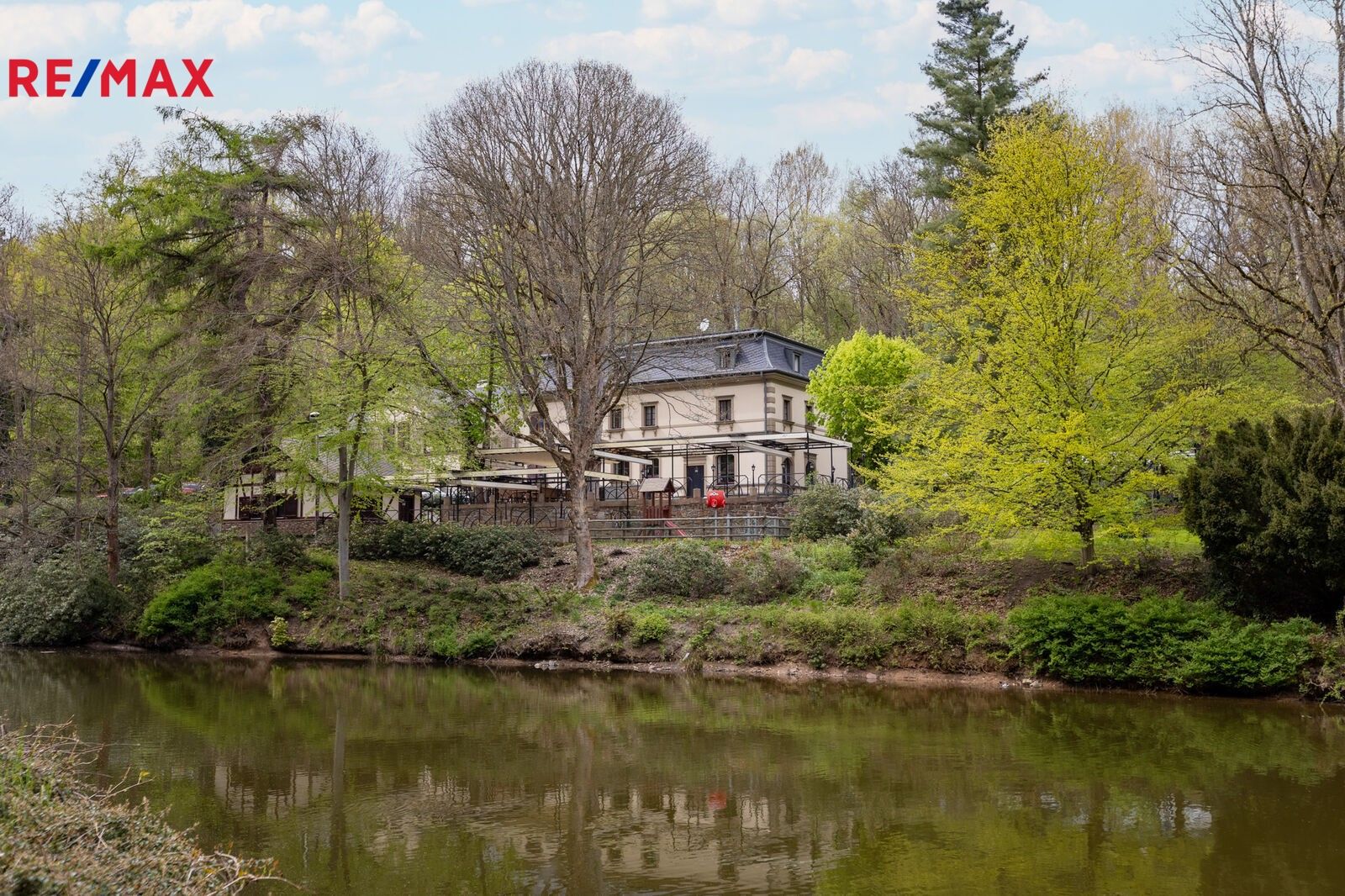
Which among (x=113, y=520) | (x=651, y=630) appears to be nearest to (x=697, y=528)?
(x=651, y=630)

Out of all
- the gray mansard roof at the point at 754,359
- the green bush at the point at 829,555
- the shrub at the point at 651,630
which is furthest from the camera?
the gray mansard roof at the point at 754,359

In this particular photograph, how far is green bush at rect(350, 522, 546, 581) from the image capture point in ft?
96.6

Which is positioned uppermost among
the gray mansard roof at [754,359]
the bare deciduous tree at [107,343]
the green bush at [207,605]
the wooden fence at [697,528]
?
the gray mansard roof at [754,359]

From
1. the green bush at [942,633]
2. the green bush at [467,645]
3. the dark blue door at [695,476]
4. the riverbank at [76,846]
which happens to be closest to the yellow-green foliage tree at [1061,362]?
the green bush at [942,633]

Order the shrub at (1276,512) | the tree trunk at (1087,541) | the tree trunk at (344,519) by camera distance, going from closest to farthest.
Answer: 1. the shrub at (1276,512)
2. the tree trunk at (1087,541)
3. the tree trunk at (344,519)

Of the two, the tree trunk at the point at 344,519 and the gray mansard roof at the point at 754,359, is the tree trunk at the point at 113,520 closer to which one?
the tree trunk at the point at 344,519

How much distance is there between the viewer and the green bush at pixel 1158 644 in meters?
17.8

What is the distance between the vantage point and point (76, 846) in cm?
653

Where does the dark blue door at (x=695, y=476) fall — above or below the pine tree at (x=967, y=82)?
below

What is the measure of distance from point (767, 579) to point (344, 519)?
10453 mm

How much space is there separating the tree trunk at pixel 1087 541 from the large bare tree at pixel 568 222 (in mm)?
10967

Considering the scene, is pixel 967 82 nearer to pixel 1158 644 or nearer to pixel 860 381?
pixel 860 381

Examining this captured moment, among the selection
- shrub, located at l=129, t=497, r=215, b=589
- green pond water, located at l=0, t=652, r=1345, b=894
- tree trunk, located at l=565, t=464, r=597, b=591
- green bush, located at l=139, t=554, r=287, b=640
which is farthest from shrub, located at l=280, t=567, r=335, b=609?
green pond water, located at l=0, t=652, r=1345, b=894

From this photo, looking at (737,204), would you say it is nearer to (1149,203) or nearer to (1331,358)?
(1149,203)
